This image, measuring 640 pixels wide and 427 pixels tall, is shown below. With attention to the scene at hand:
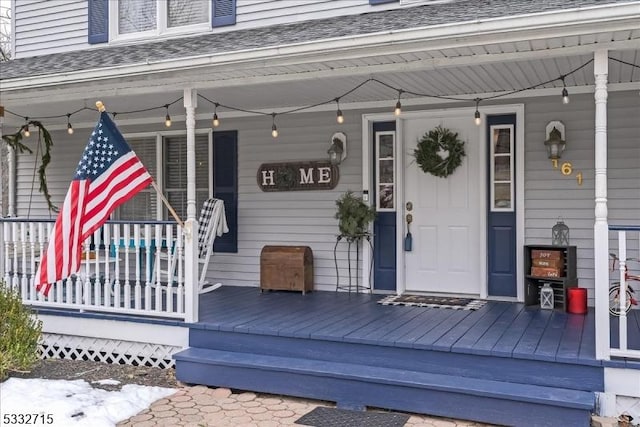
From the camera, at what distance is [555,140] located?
5.76 metres

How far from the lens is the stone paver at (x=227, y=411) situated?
13.5ft

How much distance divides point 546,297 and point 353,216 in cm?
206

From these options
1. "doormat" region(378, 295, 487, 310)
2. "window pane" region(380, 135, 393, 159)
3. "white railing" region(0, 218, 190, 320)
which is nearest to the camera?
"white railing" region(0, 218, 190, 320)

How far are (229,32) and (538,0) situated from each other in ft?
11.8

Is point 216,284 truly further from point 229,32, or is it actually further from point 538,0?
point 538,0

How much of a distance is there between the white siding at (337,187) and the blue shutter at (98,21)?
3.98 ft

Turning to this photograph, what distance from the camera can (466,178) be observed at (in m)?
6.37

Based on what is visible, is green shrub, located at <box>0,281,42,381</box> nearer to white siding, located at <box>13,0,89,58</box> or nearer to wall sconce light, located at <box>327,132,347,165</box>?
wall sconce light, located at <box>327,132,347,165</box>

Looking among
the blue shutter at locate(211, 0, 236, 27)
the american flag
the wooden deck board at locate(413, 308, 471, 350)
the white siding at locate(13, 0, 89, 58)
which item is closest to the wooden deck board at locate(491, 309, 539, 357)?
the wooden deck board at locate(413, 308, 471, 350)

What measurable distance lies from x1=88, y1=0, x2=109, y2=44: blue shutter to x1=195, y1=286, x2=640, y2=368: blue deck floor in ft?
12.4

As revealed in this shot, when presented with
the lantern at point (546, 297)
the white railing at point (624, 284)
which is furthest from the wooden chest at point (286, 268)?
the white railing at point (624, 284)

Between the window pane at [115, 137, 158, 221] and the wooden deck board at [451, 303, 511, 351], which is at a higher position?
the window pane at [115, 137, 158, 221]

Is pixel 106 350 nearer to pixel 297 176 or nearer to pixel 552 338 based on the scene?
pixel 297 176

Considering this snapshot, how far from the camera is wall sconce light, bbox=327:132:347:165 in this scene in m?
6.77
